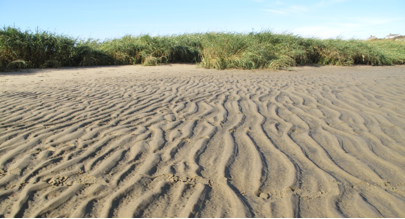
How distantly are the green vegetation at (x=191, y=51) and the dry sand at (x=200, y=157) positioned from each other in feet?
22.0

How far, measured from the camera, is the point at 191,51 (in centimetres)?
1380

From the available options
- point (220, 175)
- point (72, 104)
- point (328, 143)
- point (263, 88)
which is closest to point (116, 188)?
point (220, 175)

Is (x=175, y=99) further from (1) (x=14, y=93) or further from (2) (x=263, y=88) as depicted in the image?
(1) (x=14, y=93)

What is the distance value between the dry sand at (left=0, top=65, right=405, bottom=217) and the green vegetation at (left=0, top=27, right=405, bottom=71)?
264 inches

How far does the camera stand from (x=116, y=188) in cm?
245

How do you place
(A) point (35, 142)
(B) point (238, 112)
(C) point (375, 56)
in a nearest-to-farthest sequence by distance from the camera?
(A) point (35, 142)
(B) point (238, 112)
(C) point (375, 56)

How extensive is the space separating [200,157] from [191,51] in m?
11.2

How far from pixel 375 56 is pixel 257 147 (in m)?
14.6

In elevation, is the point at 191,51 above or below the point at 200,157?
above

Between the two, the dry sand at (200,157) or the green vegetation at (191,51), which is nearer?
the dry sand at (200,157)

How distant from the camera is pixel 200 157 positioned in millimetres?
3086

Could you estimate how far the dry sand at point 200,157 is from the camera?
2.27 m

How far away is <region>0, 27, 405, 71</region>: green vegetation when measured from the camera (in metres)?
11.5

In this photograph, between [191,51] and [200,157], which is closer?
[200,157]
